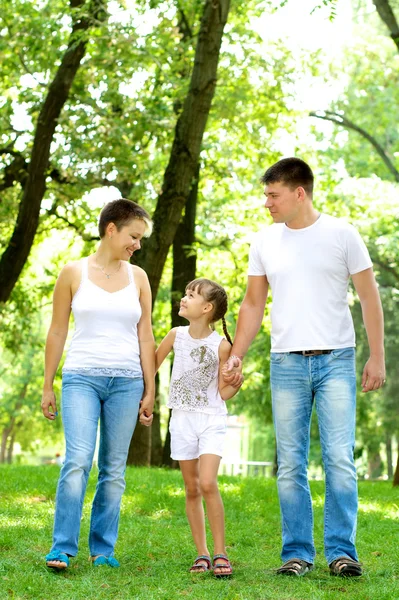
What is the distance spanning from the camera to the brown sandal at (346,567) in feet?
17.8

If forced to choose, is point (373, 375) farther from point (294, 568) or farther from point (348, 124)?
point (348, 124)

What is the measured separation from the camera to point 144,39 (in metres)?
14.6

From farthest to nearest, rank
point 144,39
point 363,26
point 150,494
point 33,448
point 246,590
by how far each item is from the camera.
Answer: point 33,448 → point 363,26 → point 144,39 → point 150,494 → point 246,590

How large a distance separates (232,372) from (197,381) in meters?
0.25

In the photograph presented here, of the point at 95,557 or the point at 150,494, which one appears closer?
the point at 95,557

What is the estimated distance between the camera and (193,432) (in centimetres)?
573

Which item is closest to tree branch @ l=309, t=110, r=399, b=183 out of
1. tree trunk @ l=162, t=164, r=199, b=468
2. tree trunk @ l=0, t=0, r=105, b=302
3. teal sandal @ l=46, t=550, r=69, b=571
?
tree trunk @ l=162, t=164, r=199, b=468

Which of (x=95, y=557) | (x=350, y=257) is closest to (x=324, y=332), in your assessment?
(x=350, y=257)

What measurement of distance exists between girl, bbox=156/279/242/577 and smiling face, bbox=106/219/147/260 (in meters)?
0.48

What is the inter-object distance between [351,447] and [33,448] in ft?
142

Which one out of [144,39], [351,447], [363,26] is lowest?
Answer: [351,447]

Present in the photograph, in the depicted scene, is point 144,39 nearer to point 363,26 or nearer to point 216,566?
point 216,566

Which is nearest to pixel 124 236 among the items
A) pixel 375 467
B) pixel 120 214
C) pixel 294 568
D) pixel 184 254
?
pixel 120 214

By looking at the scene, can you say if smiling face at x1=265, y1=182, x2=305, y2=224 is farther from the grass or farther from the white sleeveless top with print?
the grass
